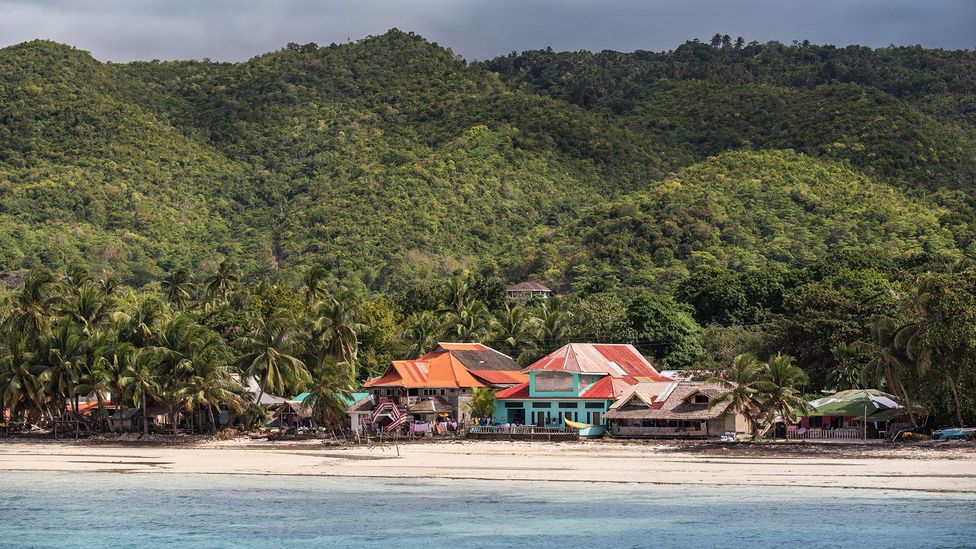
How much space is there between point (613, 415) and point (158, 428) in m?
27.2

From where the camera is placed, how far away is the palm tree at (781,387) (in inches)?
2169

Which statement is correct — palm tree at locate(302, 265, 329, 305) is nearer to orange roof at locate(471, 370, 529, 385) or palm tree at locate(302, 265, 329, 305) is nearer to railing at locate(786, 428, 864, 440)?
orange roof at locate(471, 370, 529, 385)

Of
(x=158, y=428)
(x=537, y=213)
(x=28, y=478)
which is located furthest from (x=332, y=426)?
(x=537, y=213)

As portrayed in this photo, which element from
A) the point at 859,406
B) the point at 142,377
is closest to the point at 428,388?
the point at 142,377

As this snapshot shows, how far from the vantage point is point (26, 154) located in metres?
164

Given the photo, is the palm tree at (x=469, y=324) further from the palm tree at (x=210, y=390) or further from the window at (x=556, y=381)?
the palm tree at (x=210, y=390)

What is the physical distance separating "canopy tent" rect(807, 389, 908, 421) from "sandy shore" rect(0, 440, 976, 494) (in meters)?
4.13

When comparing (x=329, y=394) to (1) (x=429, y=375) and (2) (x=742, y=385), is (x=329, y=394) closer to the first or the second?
(1) (x=429, y=375)

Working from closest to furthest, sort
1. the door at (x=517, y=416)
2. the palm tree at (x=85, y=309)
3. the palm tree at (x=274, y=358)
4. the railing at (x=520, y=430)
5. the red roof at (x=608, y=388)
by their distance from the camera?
1. the railing at (x=520, y=430)
2. the red roof at (x=608, y=388)
3. the palm tree at (x=274, y=358)
4. the door at (x=517, y=416)
5. the palm tree at (x=85, y=309)

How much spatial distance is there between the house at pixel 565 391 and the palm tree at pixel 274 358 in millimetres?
11255

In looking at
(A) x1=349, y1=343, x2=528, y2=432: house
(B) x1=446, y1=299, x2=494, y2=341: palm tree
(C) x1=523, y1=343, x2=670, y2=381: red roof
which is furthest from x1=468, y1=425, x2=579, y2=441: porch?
(B) x1=446, y1=299, x2=494, y2=341: palm tree

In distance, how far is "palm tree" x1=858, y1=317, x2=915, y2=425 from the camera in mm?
54188

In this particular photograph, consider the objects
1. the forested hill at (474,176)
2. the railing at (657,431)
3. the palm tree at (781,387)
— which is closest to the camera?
the palm tree at (781,387)

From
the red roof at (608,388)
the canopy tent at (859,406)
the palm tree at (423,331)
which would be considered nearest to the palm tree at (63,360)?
the palm tree at (423,331)
